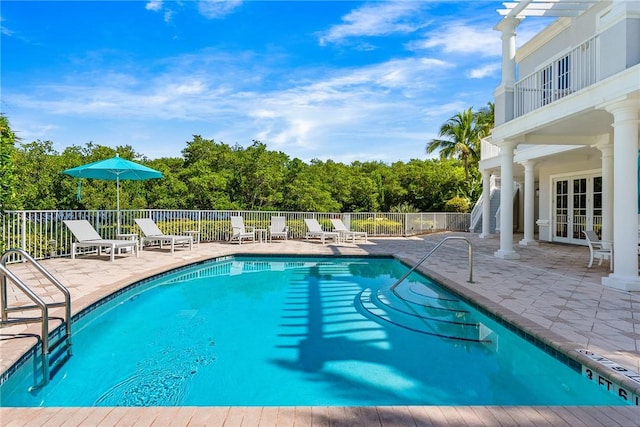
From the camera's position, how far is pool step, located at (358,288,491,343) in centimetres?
470

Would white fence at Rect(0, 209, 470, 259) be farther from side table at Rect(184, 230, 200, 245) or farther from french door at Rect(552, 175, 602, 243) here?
french door at Rect(552, 175, 602, 243)

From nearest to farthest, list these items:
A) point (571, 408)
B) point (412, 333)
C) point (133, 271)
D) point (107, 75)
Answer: point (571, 408)
point (412, 333)
point (133, 271)
point (107, 75)

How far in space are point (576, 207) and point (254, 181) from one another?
44.5 ft

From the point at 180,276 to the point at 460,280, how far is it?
5575 mm

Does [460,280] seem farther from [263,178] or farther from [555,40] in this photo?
[263,178]

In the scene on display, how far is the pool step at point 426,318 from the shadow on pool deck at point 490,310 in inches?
13.2

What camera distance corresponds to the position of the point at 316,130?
893 inches

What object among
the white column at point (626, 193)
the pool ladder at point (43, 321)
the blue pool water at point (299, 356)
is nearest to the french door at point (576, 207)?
the white column at point (626, 193)

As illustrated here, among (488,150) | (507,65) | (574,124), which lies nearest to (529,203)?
(488,150)

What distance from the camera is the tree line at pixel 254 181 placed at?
55.8 ft

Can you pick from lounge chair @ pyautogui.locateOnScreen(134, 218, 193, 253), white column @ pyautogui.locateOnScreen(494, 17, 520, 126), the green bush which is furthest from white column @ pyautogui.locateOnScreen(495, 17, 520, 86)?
the green bush

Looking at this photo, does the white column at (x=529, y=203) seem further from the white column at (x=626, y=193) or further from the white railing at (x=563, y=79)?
the white column at (x=626, y=193)

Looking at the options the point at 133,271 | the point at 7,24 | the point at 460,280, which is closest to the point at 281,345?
the point at 460,280

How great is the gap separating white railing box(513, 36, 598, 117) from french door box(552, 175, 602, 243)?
3982 mm
